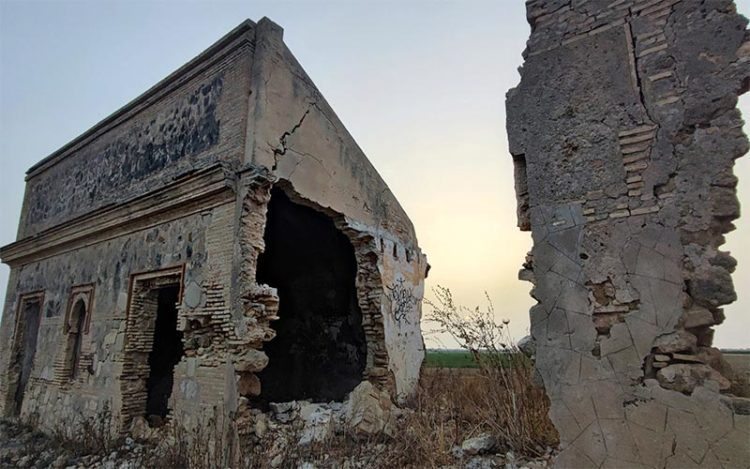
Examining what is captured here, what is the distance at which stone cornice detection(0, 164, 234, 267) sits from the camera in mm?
6332

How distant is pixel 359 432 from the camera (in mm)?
6125

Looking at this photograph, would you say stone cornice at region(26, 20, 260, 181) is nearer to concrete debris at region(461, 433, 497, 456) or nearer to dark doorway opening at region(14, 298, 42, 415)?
dark doorway opening at region(14, 298, 42, 415)

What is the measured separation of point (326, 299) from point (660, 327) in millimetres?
7966

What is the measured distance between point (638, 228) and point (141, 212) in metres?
7.15

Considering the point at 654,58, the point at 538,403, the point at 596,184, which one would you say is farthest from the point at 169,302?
the point at 654,58

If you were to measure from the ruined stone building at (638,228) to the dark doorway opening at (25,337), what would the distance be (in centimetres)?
1161

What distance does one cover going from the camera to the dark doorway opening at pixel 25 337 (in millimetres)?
10536

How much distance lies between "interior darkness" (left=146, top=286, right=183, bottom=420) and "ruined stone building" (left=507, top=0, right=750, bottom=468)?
7.59 metres

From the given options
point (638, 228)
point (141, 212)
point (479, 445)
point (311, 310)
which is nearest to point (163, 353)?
point (311, 310)

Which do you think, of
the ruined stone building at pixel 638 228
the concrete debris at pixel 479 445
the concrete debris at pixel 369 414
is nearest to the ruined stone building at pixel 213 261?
the concrete debris at pixel 369 414

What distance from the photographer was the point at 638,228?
345 cm

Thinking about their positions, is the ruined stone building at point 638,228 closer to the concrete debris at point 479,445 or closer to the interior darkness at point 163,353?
the concrete debris at point 479,445

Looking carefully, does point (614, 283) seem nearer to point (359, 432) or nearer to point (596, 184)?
point (596, 184)

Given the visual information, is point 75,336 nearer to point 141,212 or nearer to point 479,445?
point 141,212
